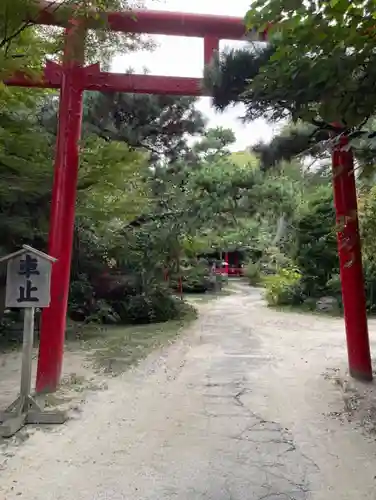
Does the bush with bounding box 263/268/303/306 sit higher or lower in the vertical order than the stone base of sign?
higher

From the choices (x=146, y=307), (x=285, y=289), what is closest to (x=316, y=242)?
(x=285, y=289)

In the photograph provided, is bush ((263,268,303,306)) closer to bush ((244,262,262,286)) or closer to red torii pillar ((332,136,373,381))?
bush ((244,262,262,286))

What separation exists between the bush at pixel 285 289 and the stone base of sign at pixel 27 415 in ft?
37.8

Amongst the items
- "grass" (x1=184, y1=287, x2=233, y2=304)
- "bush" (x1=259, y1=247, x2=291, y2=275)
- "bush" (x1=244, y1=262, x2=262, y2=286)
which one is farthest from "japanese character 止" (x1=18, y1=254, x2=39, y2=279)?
"bush" (x1=244, y1=262, x2=262, y2=286)

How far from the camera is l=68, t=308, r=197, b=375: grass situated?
23.4 ft

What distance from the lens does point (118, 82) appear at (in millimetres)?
5676

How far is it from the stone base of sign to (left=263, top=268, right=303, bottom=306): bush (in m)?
11.5

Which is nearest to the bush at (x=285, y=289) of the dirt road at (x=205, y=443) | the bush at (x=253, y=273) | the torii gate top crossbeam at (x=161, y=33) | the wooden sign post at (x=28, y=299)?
the dirt road at (x=205, y=443)

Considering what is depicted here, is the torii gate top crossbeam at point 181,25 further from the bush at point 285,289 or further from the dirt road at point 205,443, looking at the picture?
the bush at point 285,289

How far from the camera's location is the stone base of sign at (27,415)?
13.9 feet

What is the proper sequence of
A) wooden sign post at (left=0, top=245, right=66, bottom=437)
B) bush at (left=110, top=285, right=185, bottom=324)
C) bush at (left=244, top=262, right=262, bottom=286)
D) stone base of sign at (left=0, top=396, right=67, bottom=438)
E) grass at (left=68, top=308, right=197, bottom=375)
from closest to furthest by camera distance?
stone base of sign at (left=0, top=396, right=67, bottom=438) < wooden sign post at (left=0, top=245, right=66, bottom=437) < grass at (left=68, top=308, right=197, bottom=375) < bush at (left=110, top=285, right=185, bottom=324) < bush at (left=244, top=262, right=262, bottom=286)

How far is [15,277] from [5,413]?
122 centimetres

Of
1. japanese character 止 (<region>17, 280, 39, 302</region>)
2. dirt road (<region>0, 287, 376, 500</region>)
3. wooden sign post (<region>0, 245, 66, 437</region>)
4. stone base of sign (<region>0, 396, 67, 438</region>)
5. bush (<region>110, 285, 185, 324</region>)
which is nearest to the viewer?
dirt road (<region>0, 287, 376, 500</region>)

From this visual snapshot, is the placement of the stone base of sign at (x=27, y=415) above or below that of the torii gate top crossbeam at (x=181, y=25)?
below
